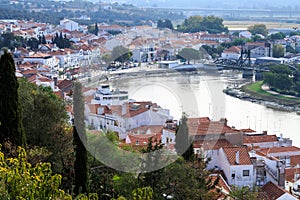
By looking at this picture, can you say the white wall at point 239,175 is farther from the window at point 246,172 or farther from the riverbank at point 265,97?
the riverbank at point 265,97

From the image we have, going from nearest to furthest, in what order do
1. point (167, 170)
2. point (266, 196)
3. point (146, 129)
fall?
point (167, 170)
point (266, 196)
point (146, 129)

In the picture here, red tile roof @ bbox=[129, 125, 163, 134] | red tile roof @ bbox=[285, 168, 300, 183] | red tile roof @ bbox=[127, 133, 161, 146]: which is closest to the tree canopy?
red tile roof @ bbox=[129, 125, 163, 134]

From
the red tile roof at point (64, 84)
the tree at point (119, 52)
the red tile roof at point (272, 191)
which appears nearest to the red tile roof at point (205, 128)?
the red tile roof at point (272, 191)

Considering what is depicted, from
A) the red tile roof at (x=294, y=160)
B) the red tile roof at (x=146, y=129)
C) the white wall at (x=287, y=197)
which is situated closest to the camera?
the white wall at (x=287, y=197)

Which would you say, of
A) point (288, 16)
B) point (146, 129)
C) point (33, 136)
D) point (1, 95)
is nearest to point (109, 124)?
point (146, 129)

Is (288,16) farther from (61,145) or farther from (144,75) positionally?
(61,145)

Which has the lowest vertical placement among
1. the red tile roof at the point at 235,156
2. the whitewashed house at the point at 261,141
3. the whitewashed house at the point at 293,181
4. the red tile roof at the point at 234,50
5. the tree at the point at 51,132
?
the red tile roof at the point at 234,50

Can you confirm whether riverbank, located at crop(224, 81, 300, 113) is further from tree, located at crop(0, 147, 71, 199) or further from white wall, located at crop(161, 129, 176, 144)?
tree, located at crop(0, 147, 71, 199)
